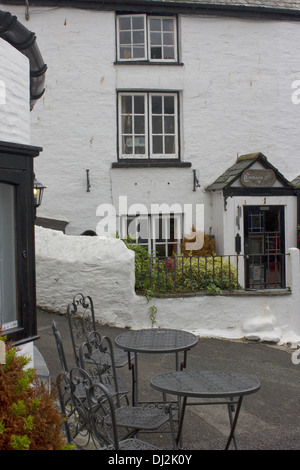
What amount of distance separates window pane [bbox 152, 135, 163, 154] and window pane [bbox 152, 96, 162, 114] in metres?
0.58

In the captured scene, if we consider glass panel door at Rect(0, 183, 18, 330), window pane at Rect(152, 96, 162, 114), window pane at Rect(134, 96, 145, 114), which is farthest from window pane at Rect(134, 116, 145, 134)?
glass panel door at Rect(0, 183, 18, 330)

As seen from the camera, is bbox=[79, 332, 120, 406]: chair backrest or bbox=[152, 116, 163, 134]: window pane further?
bbox=[152, 116, 163, 134]: window pane

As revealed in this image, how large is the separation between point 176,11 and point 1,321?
384 inches

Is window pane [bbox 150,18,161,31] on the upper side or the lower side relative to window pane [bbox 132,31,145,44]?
upper

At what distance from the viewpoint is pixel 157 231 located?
12219mm

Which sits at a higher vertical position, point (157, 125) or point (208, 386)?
point (157, 125)

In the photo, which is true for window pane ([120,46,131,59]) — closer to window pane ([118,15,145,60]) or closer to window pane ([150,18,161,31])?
window pane ([118,15,145,60])

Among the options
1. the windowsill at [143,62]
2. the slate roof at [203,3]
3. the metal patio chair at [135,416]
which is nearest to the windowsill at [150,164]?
the windowsill at [143,62]

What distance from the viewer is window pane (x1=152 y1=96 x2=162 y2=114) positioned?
12.3m

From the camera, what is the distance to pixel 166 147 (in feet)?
40.6

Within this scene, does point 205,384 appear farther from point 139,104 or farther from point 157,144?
point 139,104

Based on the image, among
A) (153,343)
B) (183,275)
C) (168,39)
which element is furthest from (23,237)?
(168,39)

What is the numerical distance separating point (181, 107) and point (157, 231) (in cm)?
294

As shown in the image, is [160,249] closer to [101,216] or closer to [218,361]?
[101,216]
